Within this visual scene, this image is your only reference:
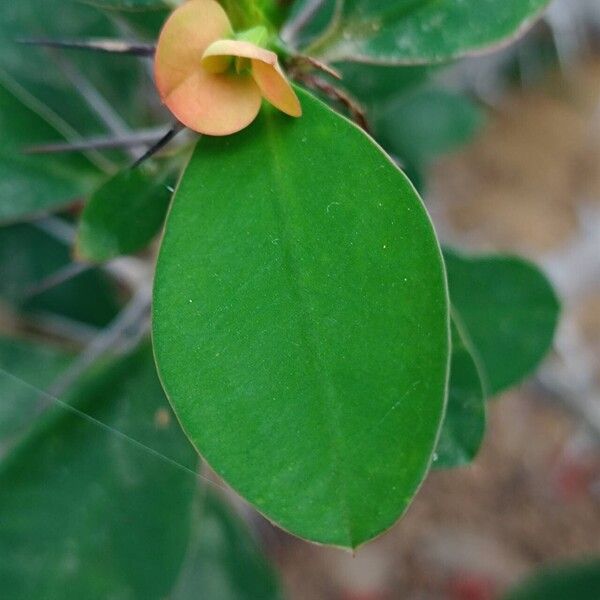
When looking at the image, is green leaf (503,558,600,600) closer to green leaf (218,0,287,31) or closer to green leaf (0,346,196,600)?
green leaf (0,346,196,600)

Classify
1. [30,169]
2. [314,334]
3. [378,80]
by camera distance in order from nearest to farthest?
[314,334] → [30,169] → [378,80]

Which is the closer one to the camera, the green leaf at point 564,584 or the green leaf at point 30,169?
the green leaf at point 30,169

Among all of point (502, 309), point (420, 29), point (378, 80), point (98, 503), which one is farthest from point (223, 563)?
point (420, 29)

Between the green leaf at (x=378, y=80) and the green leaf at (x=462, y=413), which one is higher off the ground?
the green leaf at (x=378, y=80)

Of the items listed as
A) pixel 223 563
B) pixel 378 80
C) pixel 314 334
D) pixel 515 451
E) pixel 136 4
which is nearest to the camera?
pixel 314 334

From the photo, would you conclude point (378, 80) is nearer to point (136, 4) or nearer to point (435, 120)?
point (136, 4)

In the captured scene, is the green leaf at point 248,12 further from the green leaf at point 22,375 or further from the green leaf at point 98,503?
the green leaf at point 22,375

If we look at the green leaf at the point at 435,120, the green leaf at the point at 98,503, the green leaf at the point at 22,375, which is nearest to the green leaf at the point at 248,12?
the green leaf at the point at 98,503
